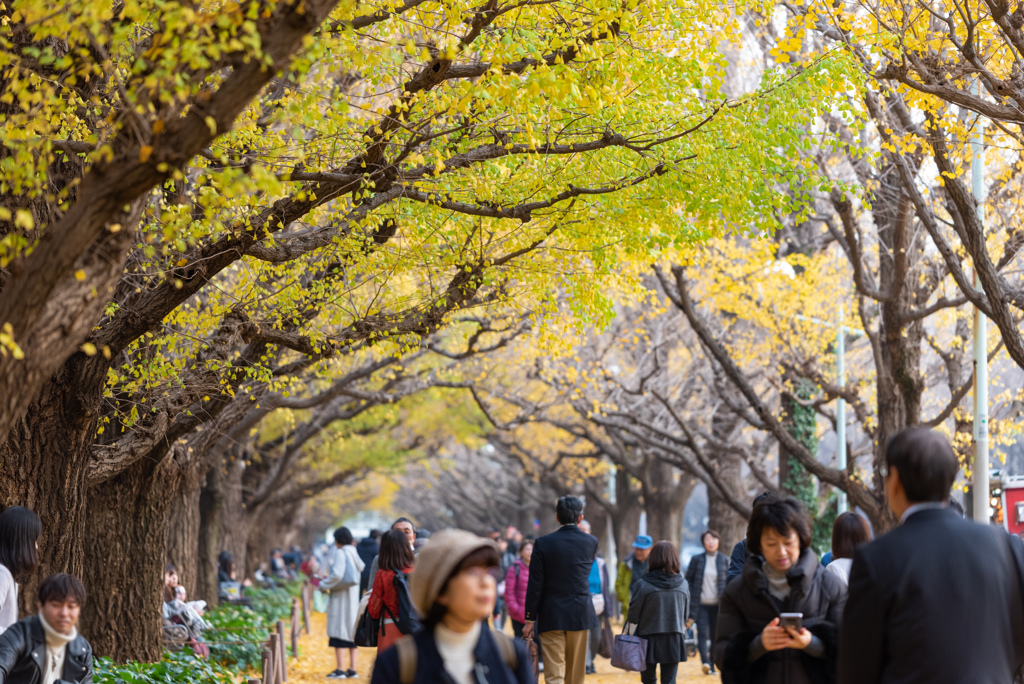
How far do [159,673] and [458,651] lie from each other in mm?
6683

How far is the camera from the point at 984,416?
36.4 feet

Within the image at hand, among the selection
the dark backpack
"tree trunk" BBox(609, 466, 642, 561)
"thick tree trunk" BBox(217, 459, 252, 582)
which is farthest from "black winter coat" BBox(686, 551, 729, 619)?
"tree trunk" BBox(609, 466, 642, 561)

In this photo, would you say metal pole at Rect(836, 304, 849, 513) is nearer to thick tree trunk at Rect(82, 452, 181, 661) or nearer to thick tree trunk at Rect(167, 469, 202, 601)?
thick tree trunk at Rect(167, 469, 202, 601)

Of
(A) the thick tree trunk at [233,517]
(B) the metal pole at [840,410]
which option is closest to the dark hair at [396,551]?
(B) the metal pole at [840,410]

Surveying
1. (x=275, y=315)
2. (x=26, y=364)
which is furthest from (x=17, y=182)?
(x=275, y=315)

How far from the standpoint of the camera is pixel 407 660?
3318mm

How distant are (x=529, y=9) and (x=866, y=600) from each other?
6370 millimetres

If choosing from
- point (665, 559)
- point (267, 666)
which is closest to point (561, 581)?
point (665, 559)

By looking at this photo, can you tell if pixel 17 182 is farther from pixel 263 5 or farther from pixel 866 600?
pixel 866 600

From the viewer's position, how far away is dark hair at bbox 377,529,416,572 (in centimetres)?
792

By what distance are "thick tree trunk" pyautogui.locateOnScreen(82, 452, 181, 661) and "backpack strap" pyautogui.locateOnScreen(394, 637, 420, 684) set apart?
8758 millimetres

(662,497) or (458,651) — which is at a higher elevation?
(662,497)

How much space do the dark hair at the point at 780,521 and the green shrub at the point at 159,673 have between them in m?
5.80

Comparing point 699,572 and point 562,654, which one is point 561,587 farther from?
point 699,572
